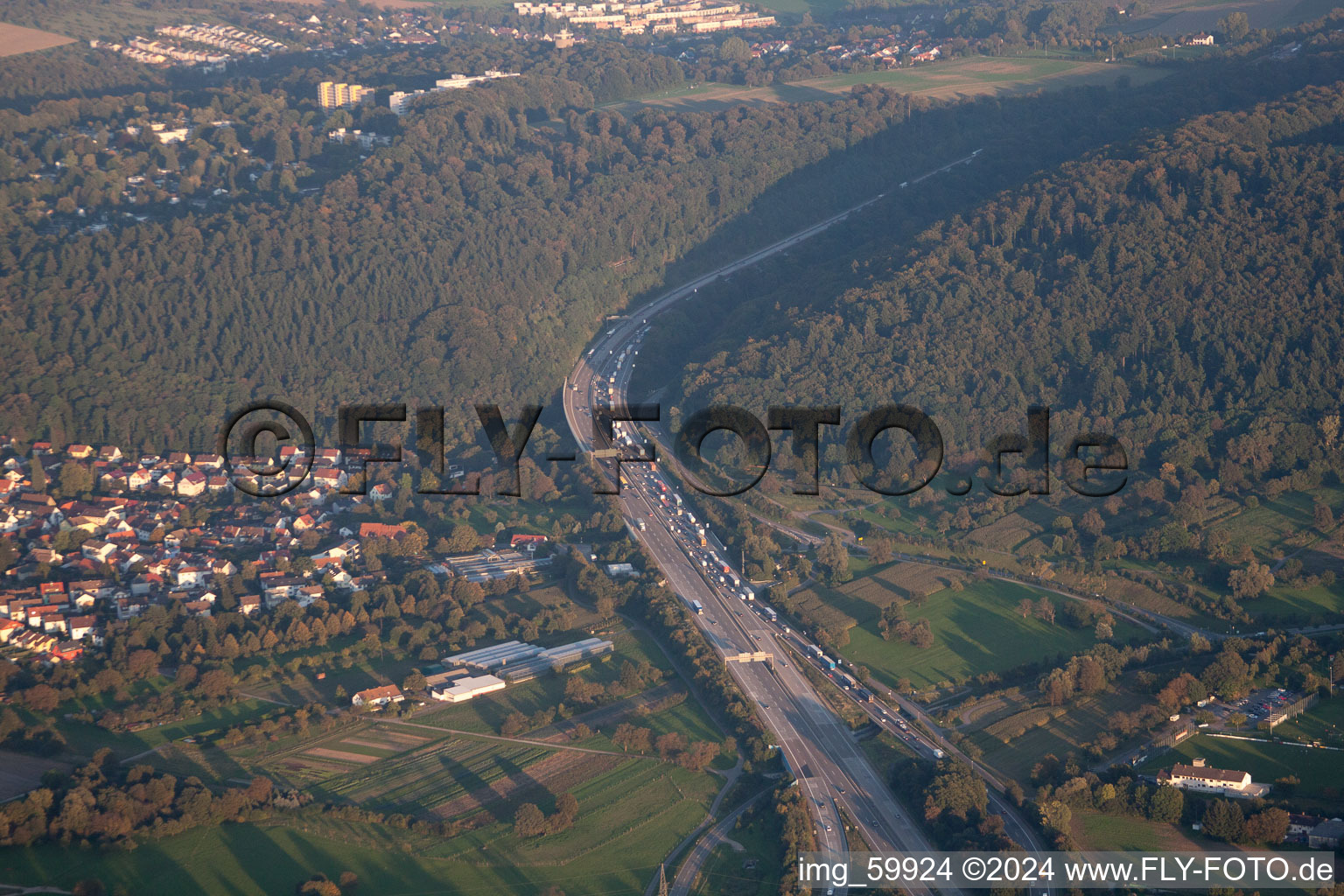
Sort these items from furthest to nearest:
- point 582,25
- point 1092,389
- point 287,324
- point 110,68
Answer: point 582,25 < point 110,68 < point 287,324 < point 1092,389

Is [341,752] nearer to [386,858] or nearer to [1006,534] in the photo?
[386,858]

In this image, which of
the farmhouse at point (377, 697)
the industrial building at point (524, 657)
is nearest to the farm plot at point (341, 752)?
the farmhouse at point (377, 697)

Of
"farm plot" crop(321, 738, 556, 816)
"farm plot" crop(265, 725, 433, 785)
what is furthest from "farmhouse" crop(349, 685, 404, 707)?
"farm plot" crop(321, 738, 556, 816)

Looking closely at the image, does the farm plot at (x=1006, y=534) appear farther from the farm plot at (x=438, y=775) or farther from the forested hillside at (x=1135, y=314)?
the farm plot at (x=438, y=775)

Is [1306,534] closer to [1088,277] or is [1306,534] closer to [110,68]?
[1088,277]

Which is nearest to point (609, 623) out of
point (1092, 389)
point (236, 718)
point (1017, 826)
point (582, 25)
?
point (236, 718)

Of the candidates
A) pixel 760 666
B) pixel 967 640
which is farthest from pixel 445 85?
pixel 967 640
